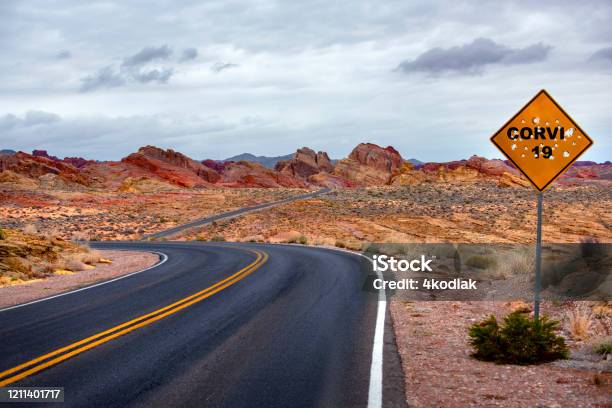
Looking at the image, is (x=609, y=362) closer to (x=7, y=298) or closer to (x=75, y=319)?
(x=75, y=319)

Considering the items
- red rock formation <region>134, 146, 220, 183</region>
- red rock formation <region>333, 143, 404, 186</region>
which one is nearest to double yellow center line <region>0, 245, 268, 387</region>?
red rock formation <region>134, 146, 220, 183</region>

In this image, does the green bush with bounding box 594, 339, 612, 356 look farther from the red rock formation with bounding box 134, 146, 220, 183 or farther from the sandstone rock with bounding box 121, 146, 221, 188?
the red rock formation with bounding box 134, 146, 220, 183

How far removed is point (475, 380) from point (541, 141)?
3504 mm

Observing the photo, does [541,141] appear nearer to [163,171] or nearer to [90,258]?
[90,258]

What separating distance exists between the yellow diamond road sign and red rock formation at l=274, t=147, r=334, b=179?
145 meters

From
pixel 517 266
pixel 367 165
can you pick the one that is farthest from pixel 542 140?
pixel 367 165

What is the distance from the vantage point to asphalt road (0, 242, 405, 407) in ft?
19.8

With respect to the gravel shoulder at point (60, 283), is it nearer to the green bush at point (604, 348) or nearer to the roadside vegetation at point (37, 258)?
the roadside vegetation at point (37, 258)

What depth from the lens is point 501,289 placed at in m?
13.6

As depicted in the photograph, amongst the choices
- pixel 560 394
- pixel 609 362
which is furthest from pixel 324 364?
pixel 609 362

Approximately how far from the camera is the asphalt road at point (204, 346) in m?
6.04

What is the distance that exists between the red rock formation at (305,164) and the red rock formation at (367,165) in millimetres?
9581

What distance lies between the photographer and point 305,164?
16000cm

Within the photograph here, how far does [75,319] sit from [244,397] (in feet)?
18.9
